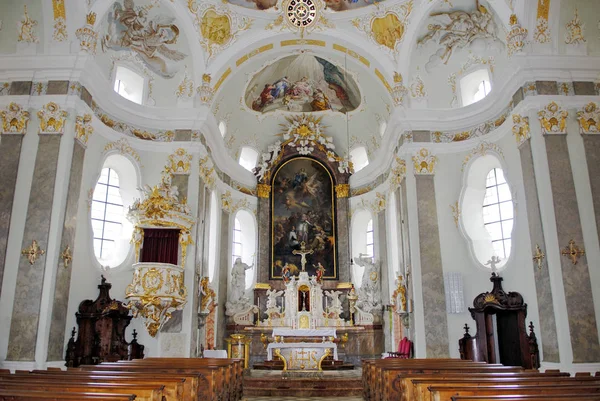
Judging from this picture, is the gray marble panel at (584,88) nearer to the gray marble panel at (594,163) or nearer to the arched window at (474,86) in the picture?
the gray marble panel at (594,163)

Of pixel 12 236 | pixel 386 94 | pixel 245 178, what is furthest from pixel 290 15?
pixel 12 236

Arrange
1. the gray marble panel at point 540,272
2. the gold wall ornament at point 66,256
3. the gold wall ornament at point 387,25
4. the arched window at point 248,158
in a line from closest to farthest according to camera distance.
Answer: the gray marble panel at point 540,272 < the gold wall ornament at point 66,256 < the gold wall ornament at point 387,25 < the arched window at point 248,158

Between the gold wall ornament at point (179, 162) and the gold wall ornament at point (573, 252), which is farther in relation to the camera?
the gold wall ornament at point (179, 162)

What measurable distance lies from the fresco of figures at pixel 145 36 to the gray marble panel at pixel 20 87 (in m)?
2.40

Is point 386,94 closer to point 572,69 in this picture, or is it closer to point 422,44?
point 422,44

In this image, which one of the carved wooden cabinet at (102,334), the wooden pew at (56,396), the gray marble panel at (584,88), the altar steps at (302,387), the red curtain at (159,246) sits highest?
the gray marble panel at (584,88)

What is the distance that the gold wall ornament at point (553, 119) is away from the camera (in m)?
12.1

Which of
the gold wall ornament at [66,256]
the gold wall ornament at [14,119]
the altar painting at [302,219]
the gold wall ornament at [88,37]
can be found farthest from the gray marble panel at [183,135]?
the altar painting at [302,219]

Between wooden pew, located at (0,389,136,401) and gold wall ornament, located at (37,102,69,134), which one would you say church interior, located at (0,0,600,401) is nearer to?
gold wall ornament, located at (37,102,69,134)

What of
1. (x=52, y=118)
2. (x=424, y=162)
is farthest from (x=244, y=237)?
(x=52, y=118)

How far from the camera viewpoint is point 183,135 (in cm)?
1541

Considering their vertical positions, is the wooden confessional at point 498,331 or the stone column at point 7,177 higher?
the stone column at point 7,177

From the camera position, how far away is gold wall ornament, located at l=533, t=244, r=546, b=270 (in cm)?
1171

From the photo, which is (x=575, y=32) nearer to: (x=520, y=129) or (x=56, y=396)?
(x=520, y=129)
